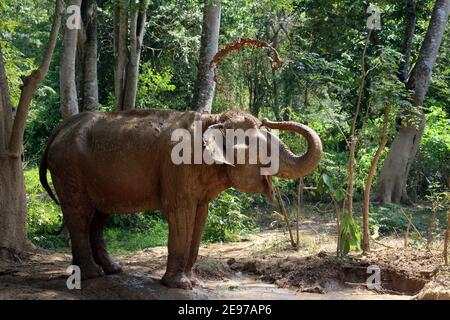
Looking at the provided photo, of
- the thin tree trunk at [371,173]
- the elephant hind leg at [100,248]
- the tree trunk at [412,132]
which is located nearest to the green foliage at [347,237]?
the thin tree trunk at [371,173]

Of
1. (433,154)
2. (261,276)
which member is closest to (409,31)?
(433,154)

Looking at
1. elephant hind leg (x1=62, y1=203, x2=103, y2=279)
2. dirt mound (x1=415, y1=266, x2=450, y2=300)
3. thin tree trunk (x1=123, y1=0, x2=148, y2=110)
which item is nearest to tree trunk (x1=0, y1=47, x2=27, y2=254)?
elephant hind leg (x1=62, y1=203, x2=103, y2=279)

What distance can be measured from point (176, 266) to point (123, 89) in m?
6.77

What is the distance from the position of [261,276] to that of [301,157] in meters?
2.96

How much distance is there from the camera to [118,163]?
8125 millimetres

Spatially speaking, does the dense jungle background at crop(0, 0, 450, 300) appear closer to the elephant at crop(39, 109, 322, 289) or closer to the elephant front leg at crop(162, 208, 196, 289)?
the elephant at crop(39, 109, 322, 289)

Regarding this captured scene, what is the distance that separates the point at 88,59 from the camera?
1374 cm

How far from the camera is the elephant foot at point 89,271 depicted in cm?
810

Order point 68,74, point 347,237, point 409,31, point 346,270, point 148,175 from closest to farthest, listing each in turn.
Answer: point 148,175 < point 346,270 < point 347,237 < point 68,74 < point 409,31

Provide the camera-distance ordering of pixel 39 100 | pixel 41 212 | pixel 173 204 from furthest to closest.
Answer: pixel 39 100, pixel 41 212, pixel 173 204

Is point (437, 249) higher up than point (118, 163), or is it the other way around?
point (118, 163)

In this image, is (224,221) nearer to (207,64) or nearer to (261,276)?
(207,64)
